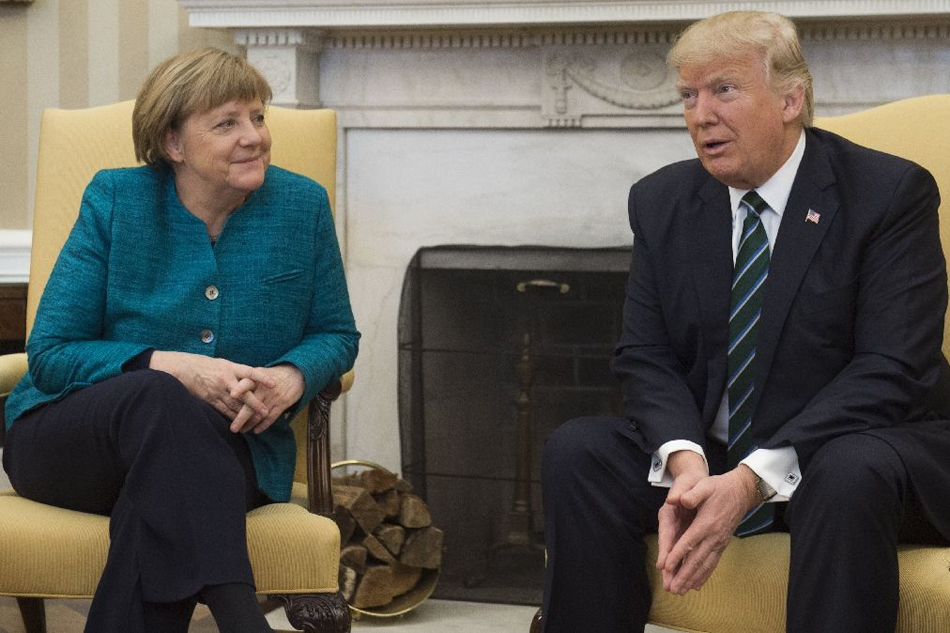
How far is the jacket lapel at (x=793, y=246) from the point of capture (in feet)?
5.61

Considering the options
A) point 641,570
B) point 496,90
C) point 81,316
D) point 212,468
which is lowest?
point 641,570

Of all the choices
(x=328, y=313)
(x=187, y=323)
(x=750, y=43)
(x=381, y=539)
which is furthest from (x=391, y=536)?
(x=750, y=43)

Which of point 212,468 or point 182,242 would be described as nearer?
point 212,468

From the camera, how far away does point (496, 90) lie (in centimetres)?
313

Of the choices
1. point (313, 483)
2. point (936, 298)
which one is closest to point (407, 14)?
point (313, 483)

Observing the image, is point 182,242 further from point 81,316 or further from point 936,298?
point 936,298

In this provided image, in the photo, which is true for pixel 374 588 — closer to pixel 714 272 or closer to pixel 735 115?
pixel 714 272

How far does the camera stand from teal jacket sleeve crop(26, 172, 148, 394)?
1.85 m

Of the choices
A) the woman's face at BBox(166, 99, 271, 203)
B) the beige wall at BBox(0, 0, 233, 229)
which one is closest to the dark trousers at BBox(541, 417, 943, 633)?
the woman's face at BBox(166, 99, 271, 203)

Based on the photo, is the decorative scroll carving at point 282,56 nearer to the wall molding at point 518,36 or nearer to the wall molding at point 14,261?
the wall molding at point 518,36

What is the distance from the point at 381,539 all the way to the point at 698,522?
136 centimetres

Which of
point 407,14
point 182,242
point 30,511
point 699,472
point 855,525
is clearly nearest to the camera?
point 855,525

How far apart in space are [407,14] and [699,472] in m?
1.71

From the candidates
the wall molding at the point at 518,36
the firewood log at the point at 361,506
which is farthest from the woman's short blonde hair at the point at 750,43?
the firewood log at the point at 361,506
